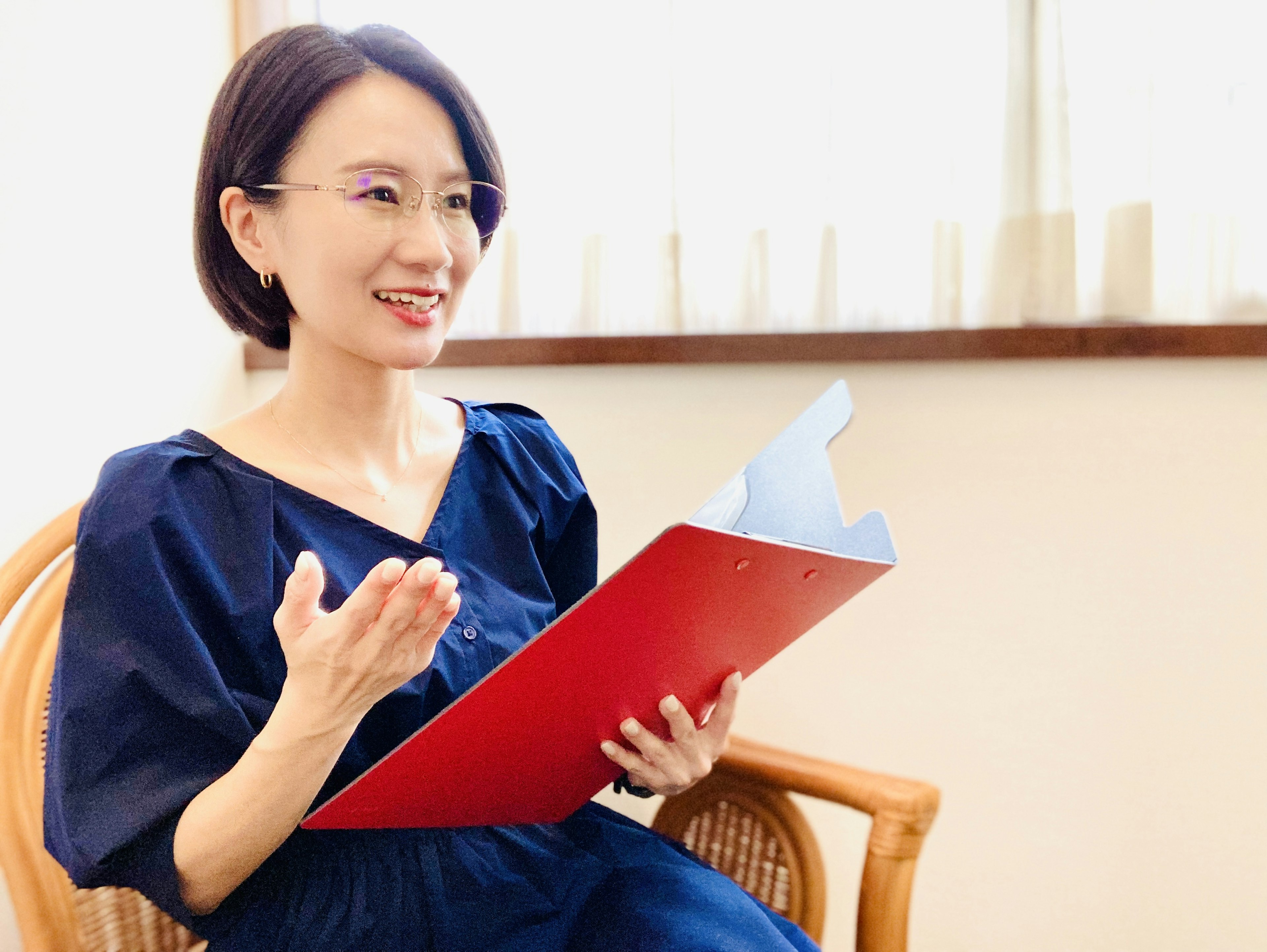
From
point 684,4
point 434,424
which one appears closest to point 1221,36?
point 684,4

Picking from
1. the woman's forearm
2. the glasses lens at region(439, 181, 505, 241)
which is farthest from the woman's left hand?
the glasses lens at region(439, 181, 505, 241)

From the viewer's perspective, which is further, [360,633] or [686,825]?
[686,825]

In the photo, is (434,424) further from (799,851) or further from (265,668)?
(799,851)

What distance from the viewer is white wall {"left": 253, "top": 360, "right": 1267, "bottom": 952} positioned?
4.03ft

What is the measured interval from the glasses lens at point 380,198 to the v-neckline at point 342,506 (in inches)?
9.1

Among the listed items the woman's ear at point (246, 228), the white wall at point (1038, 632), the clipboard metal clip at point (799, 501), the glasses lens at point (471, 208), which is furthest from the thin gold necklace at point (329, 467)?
the white wall at point (1038, 632)

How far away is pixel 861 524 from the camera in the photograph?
2.63ft

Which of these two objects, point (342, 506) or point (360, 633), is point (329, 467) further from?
point (360, 633)

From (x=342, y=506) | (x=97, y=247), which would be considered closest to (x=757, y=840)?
(x=342, y=506)

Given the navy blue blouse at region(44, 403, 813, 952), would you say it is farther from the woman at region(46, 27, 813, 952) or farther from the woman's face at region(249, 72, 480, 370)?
the woman's face at region(249, 72, 480, 370)

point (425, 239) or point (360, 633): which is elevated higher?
point (425, 239)

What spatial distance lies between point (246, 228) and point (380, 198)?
0.14 metres

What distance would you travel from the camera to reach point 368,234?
2.85 feet

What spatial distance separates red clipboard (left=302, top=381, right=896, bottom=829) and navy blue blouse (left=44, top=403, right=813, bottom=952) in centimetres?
8
